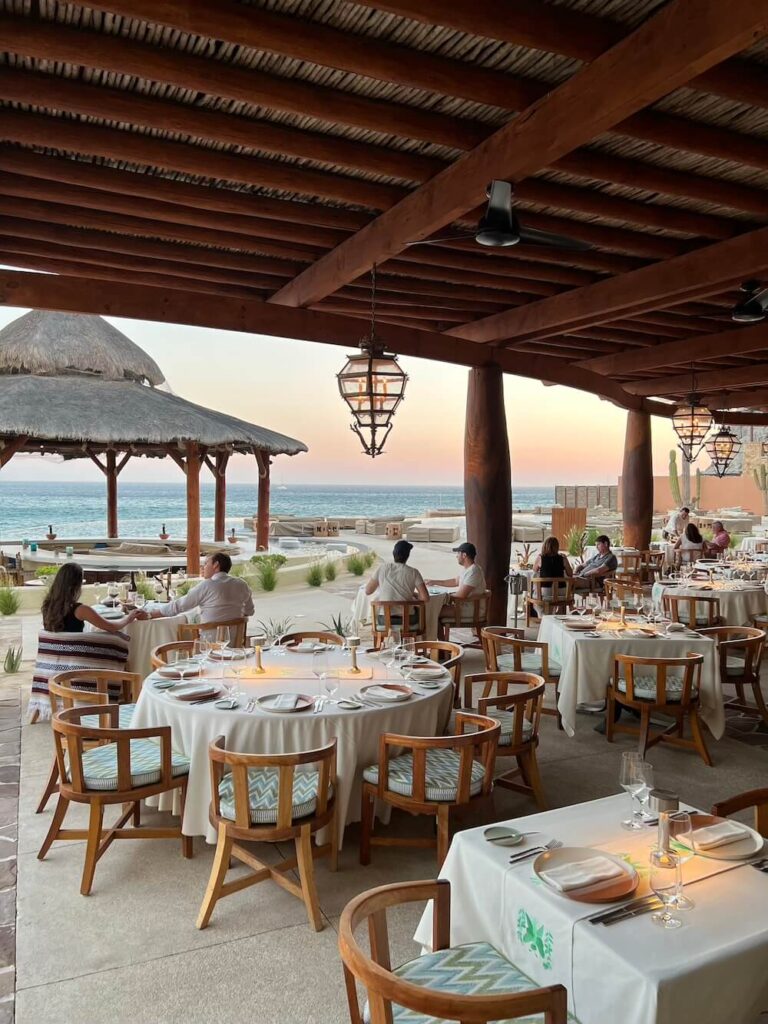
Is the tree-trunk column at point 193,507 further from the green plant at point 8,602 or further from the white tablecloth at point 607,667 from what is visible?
the white tablecloth at point 607,667

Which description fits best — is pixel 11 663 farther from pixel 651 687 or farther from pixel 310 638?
pixel 651 687

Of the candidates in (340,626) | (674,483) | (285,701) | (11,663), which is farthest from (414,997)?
(674,483)

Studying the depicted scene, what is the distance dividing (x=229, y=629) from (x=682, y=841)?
436 cm

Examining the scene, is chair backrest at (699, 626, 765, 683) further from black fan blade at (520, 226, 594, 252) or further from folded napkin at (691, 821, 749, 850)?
folded napkin at (691, 821, 749, 850)

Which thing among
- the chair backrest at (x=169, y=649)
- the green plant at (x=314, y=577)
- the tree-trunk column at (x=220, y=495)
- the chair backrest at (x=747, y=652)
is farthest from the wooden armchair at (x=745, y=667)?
the tree-trunk column at (x=220, y=495)

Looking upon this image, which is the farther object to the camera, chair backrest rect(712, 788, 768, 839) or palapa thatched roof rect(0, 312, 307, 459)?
palapa thatched roof rect(0, 312, 307, 459)

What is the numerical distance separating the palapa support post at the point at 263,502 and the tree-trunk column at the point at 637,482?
6.60 metres

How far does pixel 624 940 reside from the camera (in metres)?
2.00

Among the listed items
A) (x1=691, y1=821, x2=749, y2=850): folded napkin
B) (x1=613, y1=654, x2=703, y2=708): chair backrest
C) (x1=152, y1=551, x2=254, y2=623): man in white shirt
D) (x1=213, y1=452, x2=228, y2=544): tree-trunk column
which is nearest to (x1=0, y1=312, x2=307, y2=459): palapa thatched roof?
(x1=213, y1=452, x2=228, y2=544): tree-trunk column

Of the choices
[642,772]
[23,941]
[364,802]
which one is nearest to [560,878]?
[642,772]

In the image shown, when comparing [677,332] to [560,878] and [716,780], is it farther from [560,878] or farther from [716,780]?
[560,878]

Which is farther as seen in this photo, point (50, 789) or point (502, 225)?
point (50, 789)

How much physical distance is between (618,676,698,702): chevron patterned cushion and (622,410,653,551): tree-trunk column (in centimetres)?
814

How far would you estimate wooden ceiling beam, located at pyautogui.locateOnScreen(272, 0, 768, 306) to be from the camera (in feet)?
9.02
